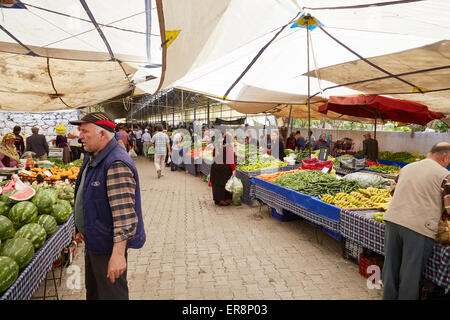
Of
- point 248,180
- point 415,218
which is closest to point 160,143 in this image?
point 248,180

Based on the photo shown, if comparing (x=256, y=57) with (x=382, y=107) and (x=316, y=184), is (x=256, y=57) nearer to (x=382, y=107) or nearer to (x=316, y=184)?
(x=316, y=184)

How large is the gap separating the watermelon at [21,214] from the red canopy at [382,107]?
7290 millimetres

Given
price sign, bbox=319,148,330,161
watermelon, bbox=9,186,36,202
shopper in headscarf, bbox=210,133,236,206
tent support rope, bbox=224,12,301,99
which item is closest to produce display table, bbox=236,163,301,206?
shopper in headscarf, bbox=210,133,236,206

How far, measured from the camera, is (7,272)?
6.91ft

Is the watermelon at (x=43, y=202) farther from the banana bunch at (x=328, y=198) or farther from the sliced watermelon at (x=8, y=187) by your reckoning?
the banana bunch at (x=328, y=198)

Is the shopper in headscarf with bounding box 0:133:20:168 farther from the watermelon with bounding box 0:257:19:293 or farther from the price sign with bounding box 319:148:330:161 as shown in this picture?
the price sign with bounding box 319:148:330:161

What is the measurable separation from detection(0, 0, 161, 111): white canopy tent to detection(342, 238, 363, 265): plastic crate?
4.72 m

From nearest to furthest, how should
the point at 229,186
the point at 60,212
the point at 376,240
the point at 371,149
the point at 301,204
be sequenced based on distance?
the point at 60,212 → the point at 376,240 → the point at 301,204 → the point at 229,186 → the point at 371,149

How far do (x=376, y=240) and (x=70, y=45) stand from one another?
5.59m

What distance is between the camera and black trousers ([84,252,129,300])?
2307 millimetres

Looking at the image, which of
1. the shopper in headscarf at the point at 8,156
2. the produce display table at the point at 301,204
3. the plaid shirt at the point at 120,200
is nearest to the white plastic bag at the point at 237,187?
the produce display table at the point at 301,204

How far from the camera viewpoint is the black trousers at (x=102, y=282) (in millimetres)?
2307

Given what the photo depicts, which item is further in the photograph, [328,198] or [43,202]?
[328,198]

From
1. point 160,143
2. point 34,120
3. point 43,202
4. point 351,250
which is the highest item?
point 34,120
